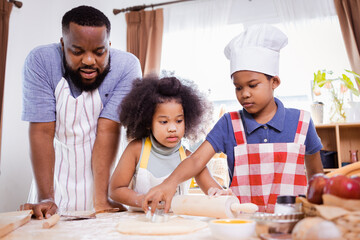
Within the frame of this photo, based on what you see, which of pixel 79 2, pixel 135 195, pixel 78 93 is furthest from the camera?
pixel 79 2

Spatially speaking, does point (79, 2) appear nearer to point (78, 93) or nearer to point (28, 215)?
point (78, 93)

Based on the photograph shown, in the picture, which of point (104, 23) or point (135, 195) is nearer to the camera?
point (135, 195)

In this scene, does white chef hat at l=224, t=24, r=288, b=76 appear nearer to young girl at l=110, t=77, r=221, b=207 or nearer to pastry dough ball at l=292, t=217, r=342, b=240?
young girl at l=110, t=77, r=221, b=207

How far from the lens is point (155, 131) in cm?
134

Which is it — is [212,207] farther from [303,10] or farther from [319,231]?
[303,10]

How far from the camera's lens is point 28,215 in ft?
3.04

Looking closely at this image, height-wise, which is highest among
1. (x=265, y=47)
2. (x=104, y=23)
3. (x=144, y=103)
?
(x=104, y=23)

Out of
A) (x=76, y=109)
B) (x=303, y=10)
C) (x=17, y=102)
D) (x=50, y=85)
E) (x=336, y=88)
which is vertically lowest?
(x=76, y=109)

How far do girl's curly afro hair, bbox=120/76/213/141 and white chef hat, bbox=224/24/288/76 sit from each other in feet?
0.80

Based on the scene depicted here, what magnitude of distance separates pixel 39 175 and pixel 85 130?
0.27 metres

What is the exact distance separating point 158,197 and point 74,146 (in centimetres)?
72

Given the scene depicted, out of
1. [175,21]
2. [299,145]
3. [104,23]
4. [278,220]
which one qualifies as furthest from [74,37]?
[175,21]

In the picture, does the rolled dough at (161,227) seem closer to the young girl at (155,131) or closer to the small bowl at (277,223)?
the small bowl at (277,223)

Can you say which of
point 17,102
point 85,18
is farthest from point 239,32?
point 85,18
